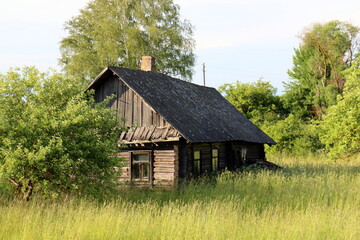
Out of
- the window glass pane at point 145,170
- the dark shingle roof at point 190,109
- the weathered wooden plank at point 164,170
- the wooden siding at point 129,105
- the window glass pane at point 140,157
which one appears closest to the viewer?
the weathered wooden plank at point 164,170

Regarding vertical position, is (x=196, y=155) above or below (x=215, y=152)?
below

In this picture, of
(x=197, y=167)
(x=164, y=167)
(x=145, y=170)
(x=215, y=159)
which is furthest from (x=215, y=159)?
(x=145, y=170)

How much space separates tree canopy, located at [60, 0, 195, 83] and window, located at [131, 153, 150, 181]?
17.4m

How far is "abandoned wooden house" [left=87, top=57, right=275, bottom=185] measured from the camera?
62.2 feet

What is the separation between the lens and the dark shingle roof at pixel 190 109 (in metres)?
19.4

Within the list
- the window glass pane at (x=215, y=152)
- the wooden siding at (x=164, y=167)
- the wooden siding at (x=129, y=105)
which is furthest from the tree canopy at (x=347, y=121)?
the wooden siding at (x=129, y=105)

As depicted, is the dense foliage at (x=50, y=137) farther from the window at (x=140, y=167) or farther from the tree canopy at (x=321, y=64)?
the tree canopy at (x=321, y=64)

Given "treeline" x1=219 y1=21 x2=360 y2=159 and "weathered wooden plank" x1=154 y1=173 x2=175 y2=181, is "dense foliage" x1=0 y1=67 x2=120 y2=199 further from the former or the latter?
"treeline" x1=219 y1=21 x2=360 y2=159

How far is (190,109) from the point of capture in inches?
873

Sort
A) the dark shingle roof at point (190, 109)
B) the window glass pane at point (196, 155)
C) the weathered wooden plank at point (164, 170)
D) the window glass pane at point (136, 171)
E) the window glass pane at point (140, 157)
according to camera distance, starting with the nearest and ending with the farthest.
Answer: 1. the weathered wooden plank at point (164, 170)
2. the dark shingle roof at point (190, 109)
3. the window glass pane at point (140, 157)
4. the window glass pane at point (136, 171)
5. the window glass pane at point (196, 155)

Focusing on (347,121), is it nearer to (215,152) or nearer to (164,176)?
(215,152)

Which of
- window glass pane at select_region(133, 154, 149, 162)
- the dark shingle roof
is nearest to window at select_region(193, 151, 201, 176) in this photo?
the dark shingle roof

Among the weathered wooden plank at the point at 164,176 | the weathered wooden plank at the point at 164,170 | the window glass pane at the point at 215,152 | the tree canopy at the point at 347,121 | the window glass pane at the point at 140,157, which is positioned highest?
the tree canopy at the point at 347,121

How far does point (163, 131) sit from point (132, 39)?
60.7 ft
